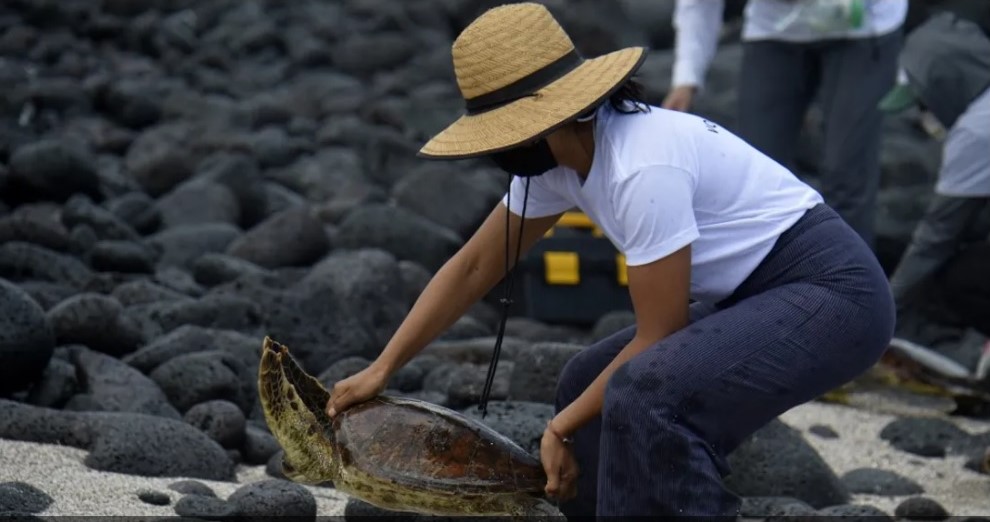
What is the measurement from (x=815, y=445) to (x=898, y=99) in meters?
1.55

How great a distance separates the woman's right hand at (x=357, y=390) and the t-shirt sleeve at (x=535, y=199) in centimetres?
49

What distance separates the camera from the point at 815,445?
5.02m

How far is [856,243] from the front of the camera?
3227 millimetres

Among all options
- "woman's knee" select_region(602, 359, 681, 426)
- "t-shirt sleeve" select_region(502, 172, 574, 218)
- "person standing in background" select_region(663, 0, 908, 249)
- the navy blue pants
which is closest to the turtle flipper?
the navy blue pants

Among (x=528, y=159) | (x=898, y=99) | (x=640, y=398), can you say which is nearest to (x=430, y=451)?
(x=640, y=398)

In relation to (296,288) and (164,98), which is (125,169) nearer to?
(164,98)

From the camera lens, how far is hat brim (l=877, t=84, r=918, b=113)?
18.8 feet

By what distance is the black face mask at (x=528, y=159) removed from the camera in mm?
3086

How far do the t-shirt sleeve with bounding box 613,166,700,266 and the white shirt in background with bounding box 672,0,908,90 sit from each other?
2851 mm

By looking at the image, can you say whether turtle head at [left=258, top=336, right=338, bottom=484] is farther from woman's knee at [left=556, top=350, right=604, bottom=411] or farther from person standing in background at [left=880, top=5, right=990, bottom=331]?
person standing in background at [left=880, top=5, right=990, bottom=331]

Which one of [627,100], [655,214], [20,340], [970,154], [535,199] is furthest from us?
[970,154]

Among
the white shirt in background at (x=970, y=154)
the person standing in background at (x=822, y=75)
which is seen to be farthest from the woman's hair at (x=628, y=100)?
the white shirt in background at (x=970, y=154)

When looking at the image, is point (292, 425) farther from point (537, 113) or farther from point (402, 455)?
point (537, 113)

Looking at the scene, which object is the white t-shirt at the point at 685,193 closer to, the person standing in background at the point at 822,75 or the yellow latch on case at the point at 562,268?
the person standing in background at the point at 822,75
